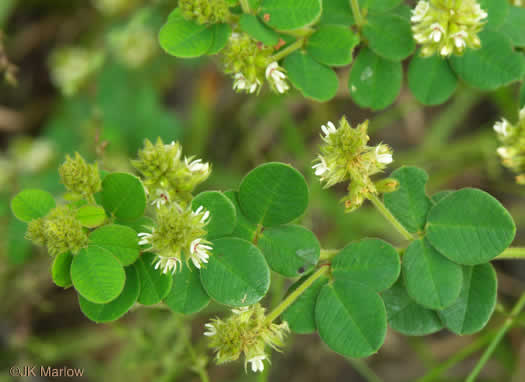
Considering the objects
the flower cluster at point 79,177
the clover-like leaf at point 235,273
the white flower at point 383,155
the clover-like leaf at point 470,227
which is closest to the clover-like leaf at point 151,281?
the clover-like leaf at point 235,273

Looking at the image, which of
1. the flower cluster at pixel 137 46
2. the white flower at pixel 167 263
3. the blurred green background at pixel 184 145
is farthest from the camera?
the flower cluster at pixel 137 46

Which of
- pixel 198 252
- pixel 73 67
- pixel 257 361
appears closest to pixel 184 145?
pixel 73 67

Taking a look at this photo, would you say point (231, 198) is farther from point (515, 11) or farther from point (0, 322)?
point (0, 322)

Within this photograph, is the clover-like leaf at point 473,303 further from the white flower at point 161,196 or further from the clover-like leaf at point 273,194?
the white flower at point 161,196

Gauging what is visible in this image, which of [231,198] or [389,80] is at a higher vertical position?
[389,80]

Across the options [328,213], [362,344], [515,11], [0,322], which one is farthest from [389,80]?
[0,322]

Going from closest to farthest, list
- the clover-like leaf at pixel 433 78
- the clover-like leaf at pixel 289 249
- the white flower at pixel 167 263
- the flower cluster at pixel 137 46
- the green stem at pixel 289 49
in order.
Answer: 1. the white flower at pixel 167 263
2. the clover-like leaf at pixel 289 249
3. the green stem at pixel 289 49
4. the clover-like leaf at pixel 433 78
5. the flower cluster at pixel 137 46

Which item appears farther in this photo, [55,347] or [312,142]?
[312,142]

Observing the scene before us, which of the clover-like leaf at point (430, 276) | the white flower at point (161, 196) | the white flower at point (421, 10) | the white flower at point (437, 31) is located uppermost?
the white flower at point (421, 10)
